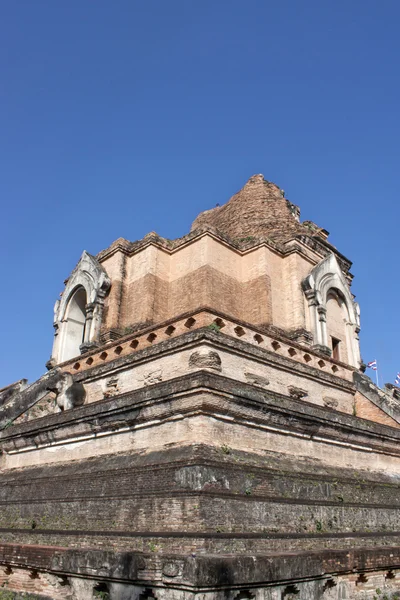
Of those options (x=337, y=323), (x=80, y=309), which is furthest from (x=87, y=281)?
(x=337, y=323)

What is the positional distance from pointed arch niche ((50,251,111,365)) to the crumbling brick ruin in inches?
2.7

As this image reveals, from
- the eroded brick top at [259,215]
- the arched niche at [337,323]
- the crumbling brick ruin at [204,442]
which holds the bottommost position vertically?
the crumbling brick ruin at [204,442]

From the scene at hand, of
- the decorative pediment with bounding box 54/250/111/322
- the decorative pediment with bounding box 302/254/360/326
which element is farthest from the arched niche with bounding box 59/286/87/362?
the decorative pediment with bounding box 302/254/360/326

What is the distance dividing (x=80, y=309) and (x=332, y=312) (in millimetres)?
8130

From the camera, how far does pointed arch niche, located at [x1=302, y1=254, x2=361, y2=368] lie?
1555 cm

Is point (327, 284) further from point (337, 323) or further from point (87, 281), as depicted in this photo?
point (87, 281)

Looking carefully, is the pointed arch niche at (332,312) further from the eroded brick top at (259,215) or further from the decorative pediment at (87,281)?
the decorative pediment at (87,281)

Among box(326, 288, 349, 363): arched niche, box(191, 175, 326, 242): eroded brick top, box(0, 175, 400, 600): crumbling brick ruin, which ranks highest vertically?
box(191, 175, 326, 242): eroded brick top

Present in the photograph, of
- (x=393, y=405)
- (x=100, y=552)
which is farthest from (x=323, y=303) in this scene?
(x=100, y=552)

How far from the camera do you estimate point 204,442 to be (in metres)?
8.31

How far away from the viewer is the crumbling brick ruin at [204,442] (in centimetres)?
705

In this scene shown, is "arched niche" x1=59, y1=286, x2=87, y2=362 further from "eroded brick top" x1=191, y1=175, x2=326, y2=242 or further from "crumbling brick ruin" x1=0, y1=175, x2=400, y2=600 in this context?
"eroded brick top" x1=191, y1=175, x2=326, y2=242

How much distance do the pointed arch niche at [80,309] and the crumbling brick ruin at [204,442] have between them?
7cm

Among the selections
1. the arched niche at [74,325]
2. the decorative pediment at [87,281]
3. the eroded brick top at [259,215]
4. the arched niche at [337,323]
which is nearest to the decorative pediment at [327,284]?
the arched niche at [337,323]
